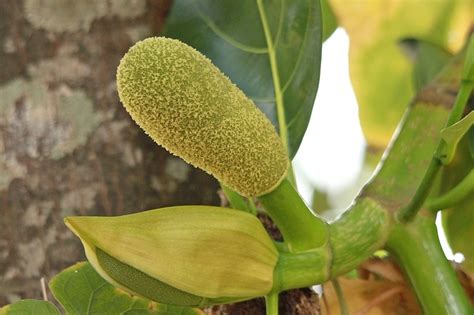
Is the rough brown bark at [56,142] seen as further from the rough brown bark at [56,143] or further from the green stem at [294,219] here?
the green stem at [294,219]

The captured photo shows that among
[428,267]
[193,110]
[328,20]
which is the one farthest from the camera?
[328,20]

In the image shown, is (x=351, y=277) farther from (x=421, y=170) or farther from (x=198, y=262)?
(x=198, y=262)

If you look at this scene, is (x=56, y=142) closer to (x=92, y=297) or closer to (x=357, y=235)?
(x=92, y=297)

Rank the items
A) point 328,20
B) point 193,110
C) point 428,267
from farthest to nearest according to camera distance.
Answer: point 328,20 < point 428,267 < point 193,110

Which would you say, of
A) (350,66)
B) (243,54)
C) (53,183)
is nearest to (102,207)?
(53,183)

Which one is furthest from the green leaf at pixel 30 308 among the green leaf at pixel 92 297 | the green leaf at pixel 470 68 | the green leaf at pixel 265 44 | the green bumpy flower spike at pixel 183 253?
the green leaf at pixel 470 68

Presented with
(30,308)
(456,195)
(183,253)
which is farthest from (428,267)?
(30,308)

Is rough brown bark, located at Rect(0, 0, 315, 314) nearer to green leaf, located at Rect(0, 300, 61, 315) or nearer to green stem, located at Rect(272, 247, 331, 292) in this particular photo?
green leaf, located at Rect(0, 300, 61, 315)
